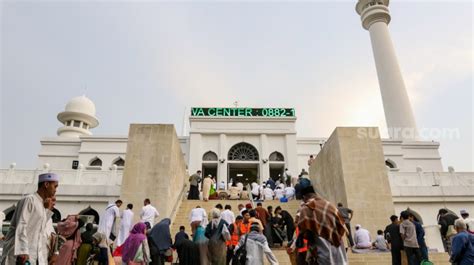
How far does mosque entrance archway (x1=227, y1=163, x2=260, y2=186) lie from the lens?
21750 mm

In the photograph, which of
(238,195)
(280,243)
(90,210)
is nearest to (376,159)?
(280,243)

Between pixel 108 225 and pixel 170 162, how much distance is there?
11.4 ft

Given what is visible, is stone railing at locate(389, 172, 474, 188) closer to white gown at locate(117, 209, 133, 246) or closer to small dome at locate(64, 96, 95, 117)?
white gown at locate(117, 209, 133, 246)

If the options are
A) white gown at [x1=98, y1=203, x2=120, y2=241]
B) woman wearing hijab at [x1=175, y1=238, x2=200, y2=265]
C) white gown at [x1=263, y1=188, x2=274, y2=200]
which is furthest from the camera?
white gown at [x1=263, y1=188, x2=274, y2=200]

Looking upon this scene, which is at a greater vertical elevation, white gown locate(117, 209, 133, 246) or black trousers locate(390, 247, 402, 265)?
white gown locate(117, 209, 133, 246)

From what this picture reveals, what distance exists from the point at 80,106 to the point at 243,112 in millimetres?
13882

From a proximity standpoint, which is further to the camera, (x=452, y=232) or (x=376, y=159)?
(x=376, y=159)

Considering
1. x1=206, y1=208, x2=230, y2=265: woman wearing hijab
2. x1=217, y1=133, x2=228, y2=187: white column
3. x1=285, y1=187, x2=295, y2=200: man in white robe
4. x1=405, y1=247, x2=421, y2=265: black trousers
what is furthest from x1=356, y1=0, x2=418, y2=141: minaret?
x1=206, y1=208, x2=230, y2=265: woman wearing hijab

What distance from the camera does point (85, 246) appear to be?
5.50m

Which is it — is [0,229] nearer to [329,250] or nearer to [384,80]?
[329,250]

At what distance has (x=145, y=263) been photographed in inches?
214

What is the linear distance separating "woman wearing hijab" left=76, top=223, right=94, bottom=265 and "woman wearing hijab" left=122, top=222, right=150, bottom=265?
1.96 feet

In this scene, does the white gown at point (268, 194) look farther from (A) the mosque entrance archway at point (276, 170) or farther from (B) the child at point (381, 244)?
(A) the mosque entrance archway at point (276, 170)

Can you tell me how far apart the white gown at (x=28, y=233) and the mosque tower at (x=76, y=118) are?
2522 centimetres
